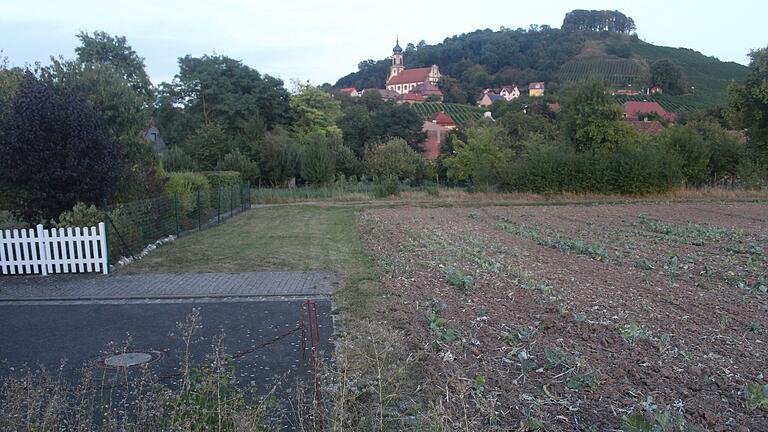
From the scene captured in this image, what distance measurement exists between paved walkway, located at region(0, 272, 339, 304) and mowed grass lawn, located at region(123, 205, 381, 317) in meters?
0.52

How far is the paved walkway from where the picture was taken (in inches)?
371

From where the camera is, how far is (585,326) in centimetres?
673

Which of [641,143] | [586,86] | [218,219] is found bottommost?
[218,219]

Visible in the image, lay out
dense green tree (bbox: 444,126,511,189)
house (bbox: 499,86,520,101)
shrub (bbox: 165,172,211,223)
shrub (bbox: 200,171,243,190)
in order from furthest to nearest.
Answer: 1. house (bbox: 499,86,520,101)
2. dense green tree (bbox: 444,126,511,189)
3. shrub (bbox: 200,171,243,190)
4. shrub (bbox: 165,172,211,223)

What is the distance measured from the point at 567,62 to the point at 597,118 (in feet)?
367

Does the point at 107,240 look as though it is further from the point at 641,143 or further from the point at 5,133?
the point at 641,143

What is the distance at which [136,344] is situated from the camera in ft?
22.2

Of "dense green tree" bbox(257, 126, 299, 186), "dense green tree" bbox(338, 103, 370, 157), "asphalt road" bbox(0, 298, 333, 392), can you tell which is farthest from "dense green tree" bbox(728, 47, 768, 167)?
"dense green tree" bbox(338, 103, 370, 157)

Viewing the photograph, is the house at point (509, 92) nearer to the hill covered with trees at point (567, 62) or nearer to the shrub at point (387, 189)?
the hill covered with trees at point (567, 62)

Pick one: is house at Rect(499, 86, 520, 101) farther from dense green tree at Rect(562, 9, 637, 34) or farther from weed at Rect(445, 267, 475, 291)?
weed at Rect(445, 267, 475, 291)

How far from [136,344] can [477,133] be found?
35423 millimetres

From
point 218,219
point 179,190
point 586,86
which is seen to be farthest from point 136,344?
point 586,86

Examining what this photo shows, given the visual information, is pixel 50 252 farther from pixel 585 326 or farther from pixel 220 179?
pixel 220 179

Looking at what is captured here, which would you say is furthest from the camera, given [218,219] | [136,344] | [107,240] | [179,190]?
[218,219]
